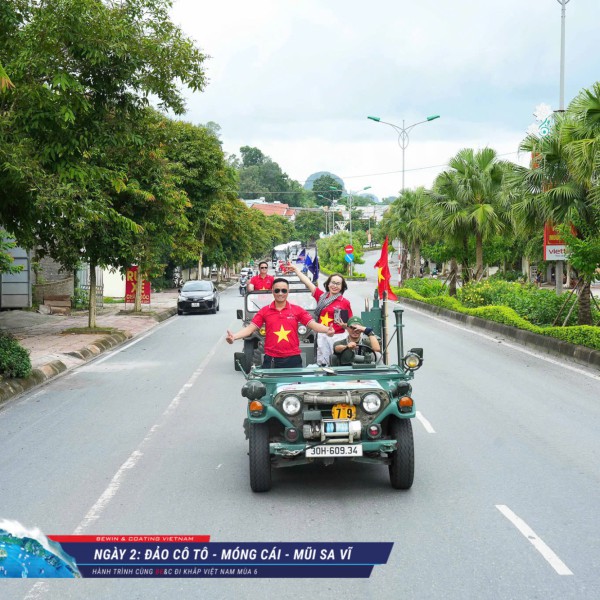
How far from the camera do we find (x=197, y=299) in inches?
1374

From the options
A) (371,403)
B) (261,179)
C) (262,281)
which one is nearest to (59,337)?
(262,281)

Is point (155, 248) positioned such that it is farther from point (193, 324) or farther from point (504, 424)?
point (504, 424)

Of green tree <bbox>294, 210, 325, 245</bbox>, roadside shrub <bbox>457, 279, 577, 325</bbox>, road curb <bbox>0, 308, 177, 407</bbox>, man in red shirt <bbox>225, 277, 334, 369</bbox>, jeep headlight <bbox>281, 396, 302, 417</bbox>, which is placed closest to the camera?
jeep headlight <bbox>281, 396, 302, 417</bbox>

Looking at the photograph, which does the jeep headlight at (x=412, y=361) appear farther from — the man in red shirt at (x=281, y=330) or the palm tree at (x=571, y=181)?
the palm tree at (x=571, y=181)

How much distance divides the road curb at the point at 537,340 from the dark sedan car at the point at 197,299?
32.1ft

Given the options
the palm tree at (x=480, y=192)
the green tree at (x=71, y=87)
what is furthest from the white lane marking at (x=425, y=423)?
the palm tree at (x=480, y=192)

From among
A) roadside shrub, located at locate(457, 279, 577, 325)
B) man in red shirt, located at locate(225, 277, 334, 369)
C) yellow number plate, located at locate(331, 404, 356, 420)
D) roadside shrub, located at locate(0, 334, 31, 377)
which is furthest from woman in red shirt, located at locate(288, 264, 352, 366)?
roadside shrub, located at locate(457, 279, 577, 325)

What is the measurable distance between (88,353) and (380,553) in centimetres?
1492

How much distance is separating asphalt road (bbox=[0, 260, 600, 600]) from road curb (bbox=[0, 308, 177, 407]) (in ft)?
1.47

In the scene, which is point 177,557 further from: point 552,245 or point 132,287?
point 132,287

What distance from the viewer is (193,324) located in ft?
97.9

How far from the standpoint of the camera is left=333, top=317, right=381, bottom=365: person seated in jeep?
8789 millimetres

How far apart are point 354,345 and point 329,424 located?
71.4 inches

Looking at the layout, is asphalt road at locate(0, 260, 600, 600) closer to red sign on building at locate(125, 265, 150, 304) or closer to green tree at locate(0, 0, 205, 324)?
green tree at locate(0, 0, 205, 324)
